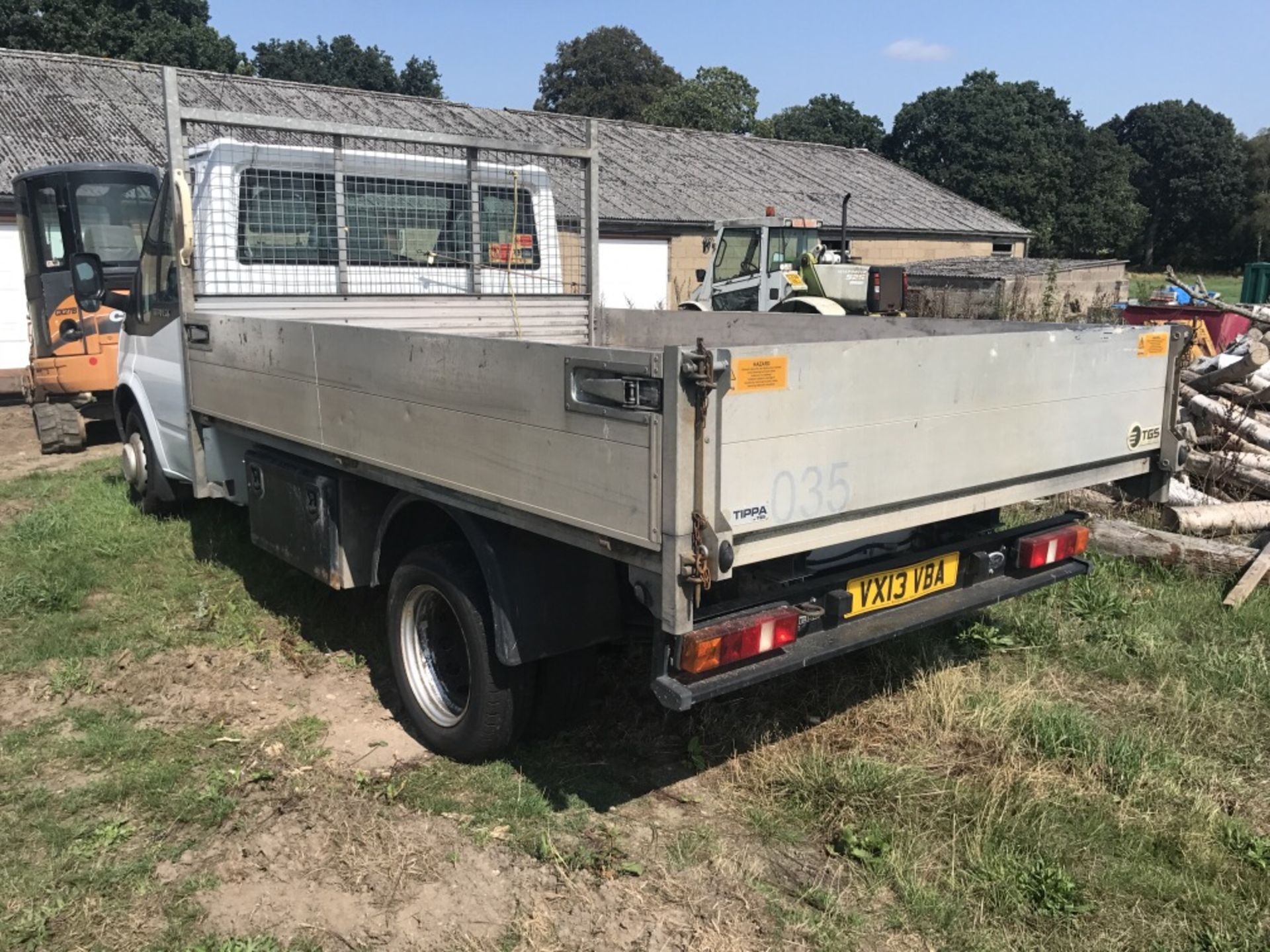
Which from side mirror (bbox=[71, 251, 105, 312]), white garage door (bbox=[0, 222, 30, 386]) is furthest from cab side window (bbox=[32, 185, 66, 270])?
side mirror (bbox=[71, 251, 105, 312])

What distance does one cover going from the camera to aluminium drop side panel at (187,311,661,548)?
279 cm

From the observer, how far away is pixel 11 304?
15.5 meters

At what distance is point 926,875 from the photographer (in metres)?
3.16

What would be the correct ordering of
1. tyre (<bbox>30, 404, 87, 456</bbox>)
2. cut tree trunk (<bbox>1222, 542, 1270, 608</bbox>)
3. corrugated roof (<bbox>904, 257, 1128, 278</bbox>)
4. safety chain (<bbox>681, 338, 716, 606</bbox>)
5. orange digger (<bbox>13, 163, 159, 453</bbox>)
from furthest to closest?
corrugated roof (<bbox>904, 257, 1128, 278</bbox>) < orange digger (<bbox>13, 163, 159, 453</bbox>) < tyre (<bbox>30, 404, 87, 456</bbox>) < cut tree trunk (<bbox>1222, 542, 1270, 608</bbox>) < safety chain (<bbox>681, 338, 716, 606</bbox>)

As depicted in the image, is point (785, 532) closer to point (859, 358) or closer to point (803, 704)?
point (859, 358)

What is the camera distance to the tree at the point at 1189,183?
5944 centimetres

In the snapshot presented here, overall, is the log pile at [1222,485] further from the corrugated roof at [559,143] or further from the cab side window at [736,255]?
the corrugated roof at [559,143]

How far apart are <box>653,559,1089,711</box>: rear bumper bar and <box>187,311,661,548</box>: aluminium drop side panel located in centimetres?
50

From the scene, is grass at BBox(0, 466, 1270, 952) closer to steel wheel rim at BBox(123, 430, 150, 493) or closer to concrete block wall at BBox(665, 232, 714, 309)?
steel wheel rim at BBox(123, 430, 150, 493)

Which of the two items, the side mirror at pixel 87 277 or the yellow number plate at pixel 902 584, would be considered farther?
the side mirror at pixel 87 277

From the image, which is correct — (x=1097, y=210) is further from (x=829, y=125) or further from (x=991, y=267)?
(x=991, y=267)

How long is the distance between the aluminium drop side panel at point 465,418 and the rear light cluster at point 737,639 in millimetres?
394

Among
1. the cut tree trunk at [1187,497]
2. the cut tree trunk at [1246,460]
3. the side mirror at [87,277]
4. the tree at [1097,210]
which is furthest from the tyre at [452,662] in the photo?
the tree at [1097,210]

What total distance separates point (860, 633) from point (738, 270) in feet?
46.0
